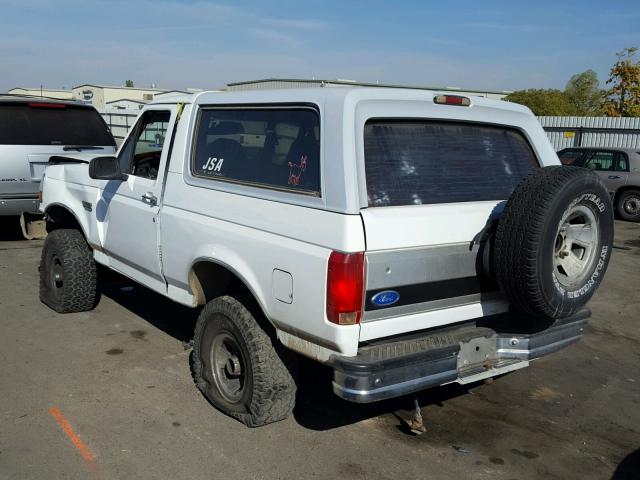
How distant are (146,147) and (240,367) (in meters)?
2.03

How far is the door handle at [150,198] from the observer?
4324 mm

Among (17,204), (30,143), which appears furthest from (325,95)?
(17,204)

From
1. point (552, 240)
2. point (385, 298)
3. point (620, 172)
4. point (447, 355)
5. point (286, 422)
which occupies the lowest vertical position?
point (286, 422)

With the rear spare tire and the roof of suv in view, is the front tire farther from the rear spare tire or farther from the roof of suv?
the rear spare tire

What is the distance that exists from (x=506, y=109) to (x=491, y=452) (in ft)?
6.82

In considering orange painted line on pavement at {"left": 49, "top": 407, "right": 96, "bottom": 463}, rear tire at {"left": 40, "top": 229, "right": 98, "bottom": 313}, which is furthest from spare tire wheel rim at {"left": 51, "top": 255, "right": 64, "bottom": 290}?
orange painted line on pavement at {"left": 49, "top": 407, "right": 96, "bottom": 463}

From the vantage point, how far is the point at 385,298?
3.06 meters

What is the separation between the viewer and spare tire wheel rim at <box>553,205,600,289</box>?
345 cm

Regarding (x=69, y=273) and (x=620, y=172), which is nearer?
(x=69, y=273)

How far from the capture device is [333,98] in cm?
317

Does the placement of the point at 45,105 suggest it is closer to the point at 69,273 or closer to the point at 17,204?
the point at 17,204

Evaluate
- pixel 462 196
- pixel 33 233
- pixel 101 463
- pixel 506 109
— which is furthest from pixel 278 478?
pixel 33 233

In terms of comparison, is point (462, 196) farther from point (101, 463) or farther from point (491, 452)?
point (101, 463)

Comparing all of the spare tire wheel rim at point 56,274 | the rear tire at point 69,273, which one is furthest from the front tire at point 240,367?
the spare tire wheel rim at point 56,274
